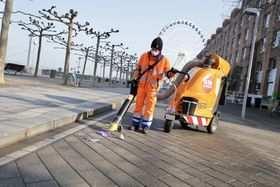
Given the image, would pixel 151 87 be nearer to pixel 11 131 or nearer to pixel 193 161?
pixel 193 161

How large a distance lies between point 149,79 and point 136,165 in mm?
2873

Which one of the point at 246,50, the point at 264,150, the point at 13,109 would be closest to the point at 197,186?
the point at 264,150

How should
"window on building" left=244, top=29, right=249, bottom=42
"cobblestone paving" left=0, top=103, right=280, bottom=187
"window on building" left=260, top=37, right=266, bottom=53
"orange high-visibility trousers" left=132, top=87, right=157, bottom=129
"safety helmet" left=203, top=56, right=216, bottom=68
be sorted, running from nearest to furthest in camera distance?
Result: "cobblestone paving" left=0, top=103, right=280, bottom=187, "orange high-visibility trousers" left=132, top=87, right=157, bottom=129, "safety helmet" left=203, top=56, right=216, bottom=68, "window on building" left=260, top=37, right=266, bottom=53, "window on building" left=244, top=29, right=249, bottom=42

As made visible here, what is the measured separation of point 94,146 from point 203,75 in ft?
13.6

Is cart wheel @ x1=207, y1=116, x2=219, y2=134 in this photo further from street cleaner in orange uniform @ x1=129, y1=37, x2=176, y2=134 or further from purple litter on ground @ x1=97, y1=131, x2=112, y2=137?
purple litter on ground @ x1=97, y1=131, x2=112, y2=137

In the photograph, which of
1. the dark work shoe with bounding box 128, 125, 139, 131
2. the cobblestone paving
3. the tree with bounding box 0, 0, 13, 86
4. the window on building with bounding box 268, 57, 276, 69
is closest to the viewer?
the cobblestone paving

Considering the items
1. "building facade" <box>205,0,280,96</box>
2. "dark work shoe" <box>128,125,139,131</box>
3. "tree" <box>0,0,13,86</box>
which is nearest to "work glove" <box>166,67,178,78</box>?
"dark work shoe" <box>128,125,139,131</box>

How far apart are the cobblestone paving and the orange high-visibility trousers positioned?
478 millimetres

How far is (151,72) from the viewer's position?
676cm

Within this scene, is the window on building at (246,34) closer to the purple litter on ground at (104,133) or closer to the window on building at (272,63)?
the window on building at (272,63)

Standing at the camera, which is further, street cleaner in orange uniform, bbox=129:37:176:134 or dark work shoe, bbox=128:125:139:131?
dark work shoe, bbox=128:125:139:131

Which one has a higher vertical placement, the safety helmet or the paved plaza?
the safety helmet

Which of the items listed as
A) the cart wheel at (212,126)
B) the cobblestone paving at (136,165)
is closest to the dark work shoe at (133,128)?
the cobblestone paving at (136,165)

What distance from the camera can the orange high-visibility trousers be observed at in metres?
6.72
